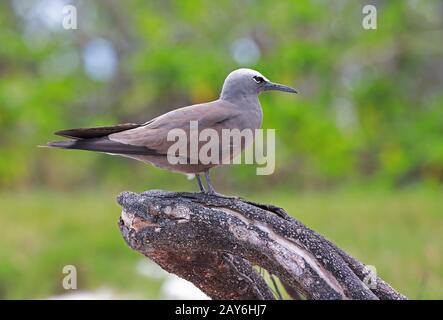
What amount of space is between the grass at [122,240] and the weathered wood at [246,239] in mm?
2570

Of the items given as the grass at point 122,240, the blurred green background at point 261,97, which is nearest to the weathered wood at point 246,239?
the grass at point 122,240

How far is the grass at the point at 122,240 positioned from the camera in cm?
662

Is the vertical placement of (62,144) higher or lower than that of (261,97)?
lower

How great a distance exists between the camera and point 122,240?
306 inches

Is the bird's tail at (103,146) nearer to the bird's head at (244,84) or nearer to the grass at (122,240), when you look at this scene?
the bird's head at (244,84)

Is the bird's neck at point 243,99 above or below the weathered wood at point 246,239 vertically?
above

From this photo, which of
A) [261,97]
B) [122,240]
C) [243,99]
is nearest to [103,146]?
[243,99]

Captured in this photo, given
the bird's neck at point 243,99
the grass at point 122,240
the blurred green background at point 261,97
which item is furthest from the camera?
the blurred green background at point 261,97

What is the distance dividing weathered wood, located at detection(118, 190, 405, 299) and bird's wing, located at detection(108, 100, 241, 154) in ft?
0.89

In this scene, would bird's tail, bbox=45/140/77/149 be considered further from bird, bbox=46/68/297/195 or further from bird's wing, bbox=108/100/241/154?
bird's wing, bbox=108/100/241/154

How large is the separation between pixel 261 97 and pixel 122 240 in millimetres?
3731

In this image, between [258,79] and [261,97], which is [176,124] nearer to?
[258,79]
